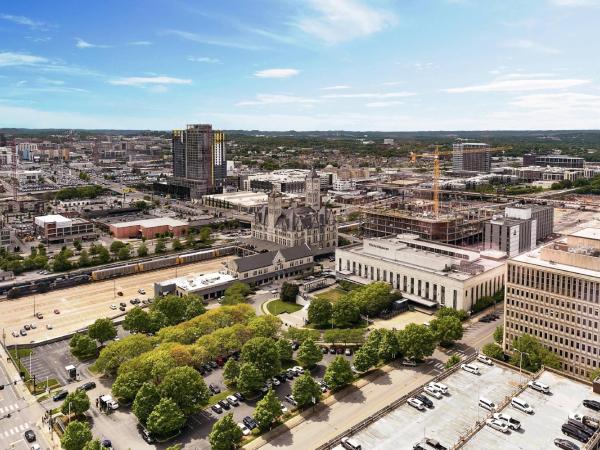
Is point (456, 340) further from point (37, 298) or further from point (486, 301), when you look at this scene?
point (37, 298)

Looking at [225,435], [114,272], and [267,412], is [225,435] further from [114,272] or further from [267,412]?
[114,272]

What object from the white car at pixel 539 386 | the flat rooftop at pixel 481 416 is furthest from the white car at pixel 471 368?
the white car at pixel 539 386

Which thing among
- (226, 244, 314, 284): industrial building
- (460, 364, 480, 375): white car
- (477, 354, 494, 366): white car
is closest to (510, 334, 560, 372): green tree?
(477, 354, 494, 366): white car

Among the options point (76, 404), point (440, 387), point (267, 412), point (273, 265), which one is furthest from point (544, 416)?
point (273, 265)

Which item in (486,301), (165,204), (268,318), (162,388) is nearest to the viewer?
(162,388)

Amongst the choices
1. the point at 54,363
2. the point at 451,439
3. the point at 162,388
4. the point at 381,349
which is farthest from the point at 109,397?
the point at 451,439

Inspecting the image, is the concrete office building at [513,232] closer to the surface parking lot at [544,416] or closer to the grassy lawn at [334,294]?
the grassy lawn at [334,294]

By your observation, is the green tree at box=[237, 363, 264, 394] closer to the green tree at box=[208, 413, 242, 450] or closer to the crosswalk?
the green tree at box=[208, 413, 242, 450]
